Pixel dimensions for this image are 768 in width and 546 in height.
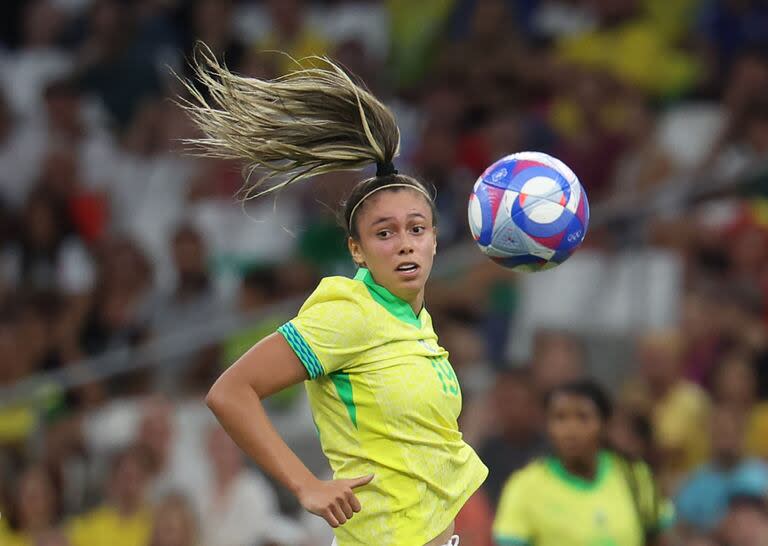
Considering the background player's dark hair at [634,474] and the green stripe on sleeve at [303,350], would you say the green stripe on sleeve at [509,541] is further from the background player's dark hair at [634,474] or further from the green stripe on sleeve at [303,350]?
the green stripe on sleeve at [303,350]

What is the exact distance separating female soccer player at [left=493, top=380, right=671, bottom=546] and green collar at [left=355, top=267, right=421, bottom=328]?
6.46ft

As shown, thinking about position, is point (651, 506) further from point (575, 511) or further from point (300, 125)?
point (300, 125)

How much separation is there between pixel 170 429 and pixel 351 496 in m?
5.27

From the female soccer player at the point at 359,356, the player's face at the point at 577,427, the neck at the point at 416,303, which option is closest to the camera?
the female soccer player at the point at 359,356

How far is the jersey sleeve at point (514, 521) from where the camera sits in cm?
639

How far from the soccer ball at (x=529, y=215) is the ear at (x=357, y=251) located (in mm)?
598

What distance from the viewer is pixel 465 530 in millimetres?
7137

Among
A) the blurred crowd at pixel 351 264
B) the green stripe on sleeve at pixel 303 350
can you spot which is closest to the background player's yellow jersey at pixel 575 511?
the blurred crowd at pixel 351 264

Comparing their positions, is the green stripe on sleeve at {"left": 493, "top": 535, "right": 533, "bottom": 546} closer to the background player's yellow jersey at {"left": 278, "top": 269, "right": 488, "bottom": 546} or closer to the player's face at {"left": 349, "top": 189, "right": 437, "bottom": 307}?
the background player's yellow jersey at {"left": 278, "top": 269, "right": 488, "bottom": 546}

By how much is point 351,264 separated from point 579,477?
3630 mm

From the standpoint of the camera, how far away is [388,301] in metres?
4.64

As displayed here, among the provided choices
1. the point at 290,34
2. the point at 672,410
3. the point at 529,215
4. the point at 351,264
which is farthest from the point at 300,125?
the point at 290,34

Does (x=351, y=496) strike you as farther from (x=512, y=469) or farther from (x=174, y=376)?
(x=174, y=376)

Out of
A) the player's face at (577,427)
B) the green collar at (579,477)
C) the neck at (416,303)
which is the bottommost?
the green collar at (579,477)
